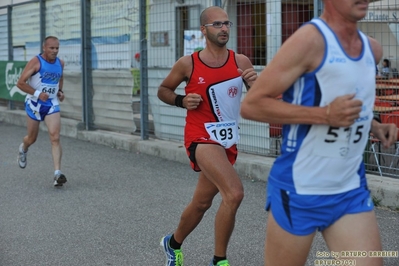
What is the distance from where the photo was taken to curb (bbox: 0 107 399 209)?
7.60 m

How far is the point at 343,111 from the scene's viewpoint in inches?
121

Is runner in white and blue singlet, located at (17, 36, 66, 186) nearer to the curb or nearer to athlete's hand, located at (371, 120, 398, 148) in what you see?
the curb

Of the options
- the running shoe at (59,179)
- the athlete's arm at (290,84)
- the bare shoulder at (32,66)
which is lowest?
the running shoe at (59,179)

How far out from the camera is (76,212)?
750cm

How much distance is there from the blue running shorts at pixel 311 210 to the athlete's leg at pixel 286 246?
0.09 ft

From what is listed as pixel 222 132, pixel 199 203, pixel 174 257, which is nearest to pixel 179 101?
pixel 222 132

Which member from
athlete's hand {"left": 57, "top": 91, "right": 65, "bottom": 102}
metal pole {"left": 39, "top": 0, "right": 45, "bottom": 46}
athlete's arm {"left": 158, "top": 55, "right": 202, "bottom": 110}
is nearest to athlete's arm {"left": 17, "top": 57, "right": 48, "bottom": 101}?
athlete's hand {"left": 57, "top": 91, "right": 65, "bottom": 102}

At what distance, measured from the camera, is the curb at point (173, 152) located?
7.60 metres

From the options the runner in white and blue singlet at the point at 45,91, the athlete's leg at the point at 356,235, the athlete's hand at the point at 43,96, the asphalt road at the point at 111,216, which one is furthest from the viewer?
the runner in white and blue singlet at the point at 45,91

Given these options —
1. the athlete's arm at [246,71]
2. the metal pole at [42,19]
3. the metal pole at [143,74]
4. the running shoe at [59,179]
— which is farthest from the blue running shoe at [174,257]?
the metal pole at [42,19]

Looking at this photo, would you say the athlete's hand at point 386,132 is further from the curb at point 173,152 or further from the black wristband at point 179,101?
the curb at point 173,152

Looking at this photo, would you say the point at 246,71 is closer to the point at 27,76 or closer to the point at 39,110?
the point at 39,110

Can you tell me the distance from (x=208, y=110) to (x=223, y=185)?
0.68 metres

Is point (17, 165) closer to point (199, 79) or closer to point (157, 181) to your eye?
point (157, 181)
